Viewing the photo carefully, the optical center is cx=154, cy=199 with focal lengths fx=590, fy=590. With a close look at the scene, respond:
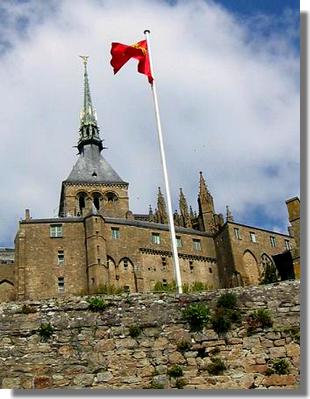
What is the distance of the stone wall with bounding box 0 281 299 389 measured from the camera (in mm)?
12383

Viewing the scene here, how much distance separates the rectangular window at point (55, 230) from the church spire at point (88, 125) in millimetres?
43864

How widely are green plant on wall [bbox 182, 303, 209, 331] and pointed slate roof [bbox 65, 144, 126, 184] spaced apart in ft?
294

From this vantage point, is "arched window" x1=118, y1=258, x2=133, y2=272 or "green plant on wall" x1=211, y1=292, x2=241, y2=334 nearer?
"green plant on wall" x1=211, y1=292, x2=241, y2=334

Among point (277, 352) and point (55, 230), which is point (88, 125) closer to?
point (55, 230)

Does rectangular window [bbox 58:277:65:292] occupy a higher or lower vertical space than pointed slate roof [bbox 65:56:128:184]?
lower

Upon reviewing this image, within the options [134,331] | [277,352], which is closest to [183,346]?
[134,331]

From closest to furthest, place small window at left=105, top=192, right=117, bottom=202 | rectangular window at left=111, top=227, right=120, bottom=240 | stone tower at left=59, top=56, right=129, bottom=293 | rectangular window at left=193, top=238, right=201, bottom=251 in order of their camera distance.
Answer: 1. rectangular window at left=111, top=227, right=120, bottom=240
2. rectangular window at left=193, top=238, right=201, bottom=251
3. stone tower at left=59, top=56, right=129, bottom=293
4. small window at left=105, top=192, right=117, bottom=202

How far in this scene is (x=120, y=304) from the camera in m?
13.5

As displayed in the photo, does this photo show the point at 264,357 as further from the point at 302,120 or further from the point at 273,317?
the point at 302,120

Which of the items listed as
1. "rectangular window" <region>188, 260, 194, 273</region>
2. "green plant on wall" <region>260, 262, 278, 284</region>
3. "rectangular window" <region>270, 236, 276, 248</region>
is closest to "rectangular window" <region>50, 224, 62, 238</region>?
"rectangular window" <region>188, 260, 194, 273</region>

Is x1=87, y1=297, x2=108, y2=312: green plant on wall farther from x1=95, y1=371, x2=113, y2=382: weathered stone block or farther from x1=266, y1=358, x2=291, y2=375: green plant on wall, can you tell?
x1=266, y1=358, x2=291, y2=375: green plant on wall

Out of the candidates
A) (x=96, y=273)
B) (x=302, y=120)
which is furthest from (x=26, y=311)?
(x=96, y=273)

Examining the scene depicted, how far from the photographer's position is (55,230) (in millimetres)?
71000

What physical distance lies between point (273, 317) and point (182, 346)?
223cm
